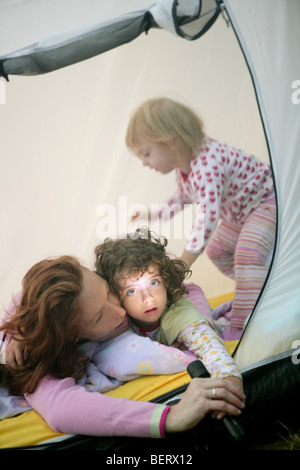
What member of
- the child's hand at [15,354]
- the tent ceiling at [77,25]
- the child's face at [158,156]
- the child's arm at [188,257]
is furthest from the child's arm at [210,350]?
the tent ceiling at [77,25]

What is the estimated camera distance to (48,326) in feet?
3.66

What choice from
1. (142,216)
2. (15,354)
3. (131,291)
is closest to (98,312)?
(131,291)

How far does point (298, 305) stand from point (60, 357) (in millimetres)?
597

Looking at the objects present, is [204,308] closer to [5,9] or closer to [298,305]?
[298,305]

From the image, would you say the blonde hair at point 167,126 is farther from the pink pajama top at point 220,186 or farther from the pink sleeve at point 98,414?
the pink sleeve at point 98,414

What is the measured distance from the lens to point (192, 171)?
147cm

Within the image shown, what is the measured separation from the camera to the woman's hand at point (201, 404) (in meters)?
0.97

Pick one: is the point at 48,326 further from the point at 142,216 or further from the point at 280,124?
the point at 280,124

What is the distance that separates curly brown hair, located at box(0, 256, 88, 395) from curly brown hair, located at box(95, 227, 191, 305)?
0.12 m

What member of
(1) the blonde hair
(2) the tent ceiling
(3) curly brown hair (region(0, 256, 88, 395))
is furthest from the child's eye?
(2) the tent ceiling

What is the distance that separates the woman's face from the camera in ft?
3.80

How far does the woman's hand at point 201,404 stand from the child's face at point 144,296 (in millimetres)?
258

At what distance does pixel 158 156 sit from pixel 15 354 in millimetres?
704

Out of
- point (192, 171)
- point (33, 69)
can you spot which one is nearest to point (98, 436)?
point (192, 171)
